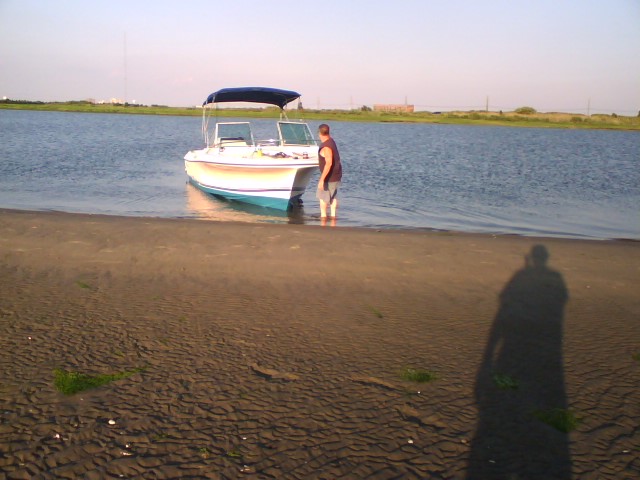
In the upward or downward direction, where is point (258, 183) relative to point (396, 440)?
upward

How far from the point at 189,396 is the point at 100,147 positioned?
3276 centimetres

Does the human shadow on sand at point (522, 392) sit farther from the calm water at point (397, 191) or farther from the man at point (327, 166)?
the calm water at point (397, 191)

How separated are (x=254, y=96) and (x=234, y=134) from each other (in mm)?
1340

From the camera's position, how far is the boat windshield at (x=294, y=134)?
1628 centimetres

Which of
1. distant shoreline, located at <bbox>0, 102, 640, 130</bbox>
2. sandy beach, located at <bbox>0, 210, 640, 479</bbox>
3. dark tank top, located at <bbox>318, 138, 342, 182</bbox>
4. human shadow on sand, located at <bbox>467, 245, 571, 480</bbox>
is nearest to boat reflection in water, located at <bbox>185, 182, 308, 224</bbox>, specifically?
dark tank top, located at <bbox>318, 138, 342, 182</bbox>

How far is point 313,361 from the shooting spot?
189 inches

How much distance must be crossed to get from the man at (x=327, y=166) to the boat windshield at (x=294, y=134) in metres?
4.23

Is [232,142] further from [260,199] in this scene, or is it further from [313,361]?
[313,361]

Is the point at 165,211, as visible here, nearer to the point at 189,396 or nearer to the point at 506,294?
the point at 506,294

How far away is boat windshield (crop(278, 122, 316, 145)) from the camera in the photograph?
53.4 feet

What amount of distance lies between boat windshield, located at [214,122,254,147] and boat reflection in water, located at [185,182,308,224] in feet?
5.64

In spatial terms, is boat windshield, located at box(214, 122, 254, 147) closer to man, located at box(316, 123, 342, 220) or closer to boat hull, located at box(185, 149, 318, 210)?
boat hull, located at box(185, 149, 318, 210)

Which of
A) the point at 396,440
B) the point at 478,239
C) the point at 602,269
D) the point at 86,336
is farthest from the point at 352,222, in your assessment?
the point at 396,440

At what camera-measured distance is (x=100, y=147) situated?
33938mm
